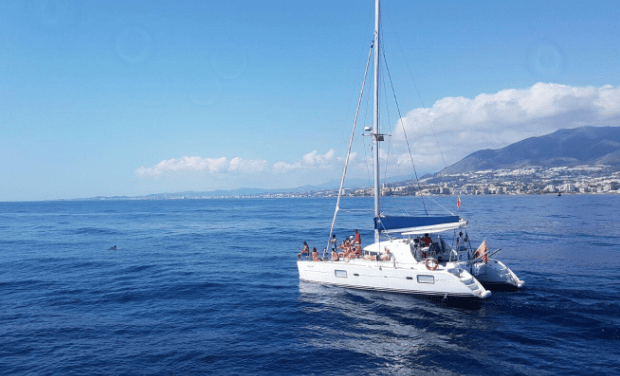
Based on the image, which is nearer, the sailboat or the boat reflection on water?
the boat reflection on water

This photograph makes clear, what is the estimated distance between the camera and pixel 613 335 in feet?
52.5

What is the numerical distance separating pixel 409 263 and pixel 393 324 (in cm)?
468

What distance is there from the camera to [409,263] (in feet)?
72.3

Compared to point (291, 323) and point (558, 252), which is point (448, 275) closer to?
point (291, 323)

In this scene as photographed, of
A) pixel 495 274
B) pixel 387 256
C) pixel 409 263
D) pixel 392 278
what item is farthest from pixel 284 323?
pixel 495 274

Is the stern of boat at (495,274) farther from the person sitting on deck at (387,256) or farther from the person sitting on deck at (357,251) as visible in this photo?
the person sitting on deck at (357,251)

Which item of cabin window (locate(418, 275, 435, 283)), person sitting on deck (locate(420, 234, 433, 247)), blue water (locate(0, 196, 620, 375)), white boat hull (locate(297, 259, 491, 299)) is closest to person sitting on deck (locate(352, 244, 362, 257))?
white boat hull (locate(297, 259, 491, 299))

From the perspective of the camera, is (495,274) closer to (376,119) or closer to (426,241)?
(426,241)

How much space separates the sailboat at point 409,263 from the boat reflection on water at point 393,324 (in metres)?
0.91

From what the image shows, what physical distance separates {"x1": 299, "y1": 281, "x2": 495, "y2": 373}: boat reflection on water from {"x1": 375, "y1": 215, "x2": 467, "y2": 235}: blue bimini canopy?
3940mm

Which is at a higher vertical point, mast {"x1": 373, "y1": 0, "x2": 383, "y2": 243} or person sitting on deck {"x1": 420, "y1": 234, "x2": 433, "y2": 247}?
mast {"x1": 373, "y1": 0, "x2": 383, "y2": 243}

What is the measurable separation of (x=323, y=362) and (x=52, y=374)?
10084mm

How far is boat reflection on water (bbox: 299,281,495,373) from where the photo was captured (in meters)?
15.5

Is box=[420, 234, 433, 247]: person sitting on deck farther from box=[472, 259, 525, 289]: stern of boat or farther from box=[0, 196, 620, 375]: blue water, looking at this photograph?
box=[0, 196, 620, 375]: blue water
